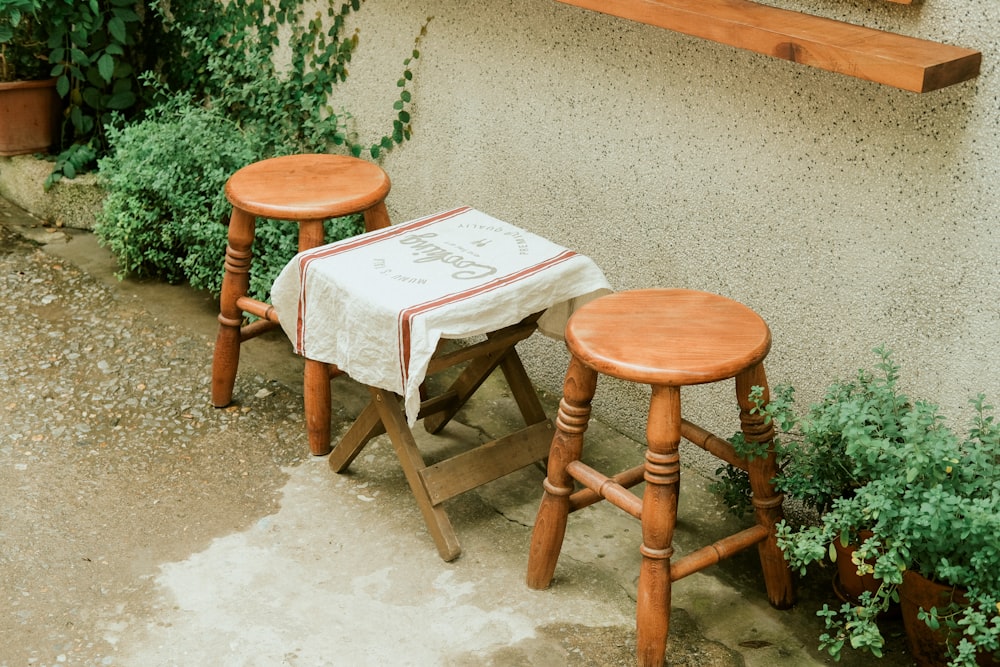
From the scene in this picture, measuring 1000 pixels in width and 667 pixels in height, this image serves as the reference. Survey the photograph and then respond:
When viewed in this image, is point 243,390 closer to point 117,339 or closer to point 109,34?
point 117,339

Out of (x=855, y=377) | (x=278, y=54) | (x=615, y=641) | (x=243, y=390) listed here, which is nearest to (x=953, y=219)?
(x=855, y=377)

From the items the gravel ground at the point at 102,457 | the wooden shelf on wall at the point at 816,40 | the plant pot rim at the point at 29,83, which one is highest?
the wooden shelf on wall at the point at 816,40

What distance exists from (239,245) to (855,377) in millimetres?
1938

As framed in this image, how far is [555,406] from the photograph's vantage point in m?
3.90

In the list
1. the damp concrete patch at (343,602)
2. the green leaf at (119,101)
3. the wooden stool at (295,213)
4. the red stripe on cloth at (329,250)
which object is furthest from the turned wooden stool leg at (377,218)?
the green leaf at (119,101)

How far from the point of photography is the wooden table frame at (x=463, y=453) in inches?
125

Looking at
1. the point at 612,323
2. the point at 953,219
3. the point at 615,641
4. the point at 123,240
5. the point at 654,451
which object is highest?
the point at 953,219

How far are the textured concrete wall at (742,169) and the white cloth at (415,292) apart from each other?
0.37 meters

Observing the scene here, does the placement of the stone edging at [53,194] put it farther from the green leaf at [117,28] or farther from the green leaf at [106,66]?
the green leaf at [117,28]

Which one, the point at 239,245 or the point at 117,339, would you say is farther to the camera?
the point at 117,339

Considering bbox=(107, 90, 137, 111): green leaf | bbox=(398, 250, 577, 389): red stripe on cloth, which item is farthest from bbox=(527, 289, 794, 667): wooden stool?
bbox=(107, 90, 137, 111): green leaf

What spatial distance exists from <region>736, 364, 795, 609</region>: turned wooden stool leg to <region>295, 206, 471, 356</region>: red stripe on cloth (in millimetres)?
1138

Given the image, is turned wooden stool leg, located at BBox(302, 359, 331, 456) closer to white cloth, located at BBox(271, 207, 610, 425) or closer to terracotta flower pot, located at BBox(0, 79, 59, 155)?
white cloth, located at BBox(271, 207, 610, 425)

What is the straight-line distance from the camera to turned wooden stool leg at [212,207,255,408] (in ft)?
11.8
